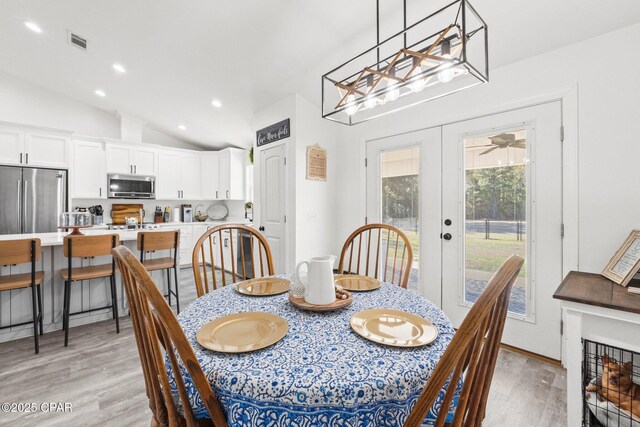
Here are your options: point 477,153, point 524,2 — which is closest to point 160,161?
point 477,153

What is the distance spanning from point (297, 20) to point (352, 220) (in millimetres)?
2064

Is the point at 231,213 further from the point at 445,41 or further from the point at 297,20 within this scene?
the point at 445,41

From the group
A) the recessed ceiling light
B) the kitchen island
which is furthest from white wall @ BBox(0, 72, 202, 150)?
the kitchen island

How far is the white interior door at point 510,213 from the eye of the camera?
6.85 feet

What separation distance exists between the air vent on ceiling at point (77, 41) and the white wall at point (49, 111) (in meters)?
1.78

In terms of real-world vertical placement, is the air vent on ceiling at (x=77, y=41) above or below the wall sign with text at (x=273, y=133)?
above

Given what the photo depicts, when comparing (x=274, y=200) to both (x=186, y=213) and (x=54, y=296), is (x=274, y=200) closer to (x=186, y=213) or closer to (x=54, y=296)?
(x=54, y=296)

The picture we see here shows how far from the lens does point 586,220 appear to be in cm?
191

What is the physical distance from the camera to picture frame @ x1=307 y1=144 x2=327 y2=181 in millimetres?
3319

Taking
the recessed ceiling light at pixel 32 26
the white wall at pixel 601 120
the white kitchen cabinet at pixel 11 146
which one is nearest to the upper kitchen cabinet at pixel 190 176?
the white kitchen cabinet at pixel 11 146

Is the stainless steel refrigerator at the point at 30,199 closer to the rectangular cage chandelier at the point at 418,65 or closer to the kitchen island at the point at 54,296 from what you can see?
the kitchen island at the point at 54,296

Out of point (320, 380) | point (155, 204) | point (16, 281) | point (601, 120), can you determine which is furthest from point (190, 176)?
point (601, 120)

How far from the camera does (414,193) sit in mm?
2842

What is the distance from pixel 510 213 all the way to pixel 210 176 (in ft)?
16.7
